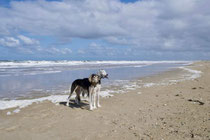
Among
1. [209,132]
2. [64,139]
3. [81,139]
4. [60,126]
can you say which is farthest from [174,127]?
[60,126]

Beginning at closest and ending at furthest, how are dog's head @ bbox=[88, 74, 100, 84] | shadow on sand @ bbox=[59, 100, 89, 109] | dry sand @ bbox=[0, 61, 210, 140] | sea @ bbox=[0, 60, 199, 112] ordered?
dry sand @ bbox=[0, 61, 210, 140] → dog's head @ bbox=[88, 74, 100, 84] → shadow on sand @ bbox=[59, 100, 89, 109] → sea @ bbox=[0, 60, 199, 112]

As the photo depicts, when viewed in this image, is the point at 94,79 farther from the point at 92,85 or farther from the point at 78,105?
the point at 78,105

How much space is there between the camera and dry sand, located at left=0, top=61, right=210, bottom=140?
470 centimetres

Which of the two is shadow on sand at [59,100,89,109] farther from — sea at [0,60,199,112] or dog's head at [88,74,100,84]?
dog's head at [88,74,100,84]

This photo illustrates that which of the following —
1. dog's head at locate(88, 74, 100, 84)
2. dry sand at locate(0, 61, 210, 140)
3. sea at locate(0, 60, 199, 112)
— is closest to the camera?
dry sand at locate(0, 61, 210, 140)

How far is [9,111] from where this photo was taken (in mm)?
7383

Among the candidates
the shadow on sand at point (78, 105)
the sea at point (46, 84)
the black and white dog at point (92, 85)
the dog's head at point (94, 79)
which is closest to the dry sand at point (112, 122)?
the shadow on sand at point (78, 105)

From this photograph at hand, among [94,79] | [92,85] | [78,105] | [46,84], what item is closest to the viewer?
[94,79]

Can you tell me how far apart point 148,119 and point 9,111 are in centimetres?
543

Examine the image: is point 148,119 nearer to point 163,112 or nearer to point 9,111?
point 163,112

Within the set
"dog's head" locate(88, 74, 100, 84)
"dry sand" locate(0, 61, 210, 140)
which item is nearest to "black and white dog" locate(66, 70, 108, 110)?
"dog's head" locate(88, 74, 100, 84)

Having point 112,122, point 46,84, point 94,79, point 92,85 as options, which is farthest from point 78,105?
point 46,84

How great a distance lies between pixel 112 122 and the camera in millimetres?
5703

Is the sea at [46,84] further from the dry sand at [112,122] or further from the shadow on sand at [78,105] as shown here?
the dry sand at [112,122]
